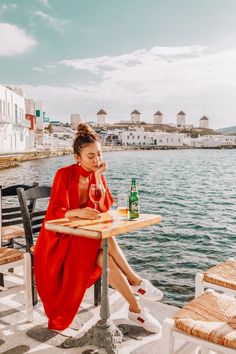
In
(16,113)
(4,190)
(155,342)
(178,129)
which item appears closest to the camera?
(155,342)

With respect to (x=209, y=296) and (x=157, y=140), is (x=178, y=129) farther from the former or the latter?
(x=209, y=296)

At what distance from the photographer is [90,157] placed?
301cm

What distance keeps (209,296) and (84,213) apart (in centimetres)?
98

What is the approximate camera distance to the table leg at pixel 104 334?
2.72m

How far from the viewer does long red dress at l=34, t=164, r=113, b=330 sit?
9.37 ft

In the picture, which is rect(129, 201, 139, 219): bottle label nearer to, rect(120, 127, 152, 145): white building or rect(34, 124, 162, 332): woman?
rect(34, 124, 162, 332): woman

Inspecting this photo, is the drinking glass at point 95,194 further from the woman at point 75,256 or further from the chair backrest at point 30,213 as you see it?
the chair backrest at point 30,213

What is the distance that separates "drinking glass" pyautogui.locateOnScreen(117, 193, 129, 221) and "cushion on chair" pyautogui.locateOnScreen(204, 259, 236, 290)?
0.69 meters

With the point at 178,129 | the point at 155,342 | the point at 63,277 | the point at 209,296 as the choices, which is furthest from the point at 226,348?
the point at 178,129

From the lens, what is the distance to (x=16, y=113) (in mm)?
54688

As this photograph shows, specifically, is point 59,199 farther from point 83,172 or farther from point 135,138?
point 135,138

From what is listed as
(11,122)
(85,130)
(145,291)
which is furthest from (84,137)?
(11,122)

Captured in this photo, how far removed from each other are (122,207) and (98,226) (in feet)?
1.60

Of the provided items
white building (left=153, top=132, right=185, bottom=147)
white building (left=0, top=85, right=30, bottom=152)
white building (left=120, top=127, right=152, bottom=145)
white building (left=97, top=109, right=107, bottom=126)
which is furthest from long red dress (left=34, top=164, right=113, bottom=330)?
white building (left=97, top=109, right=107, bottom=126)
